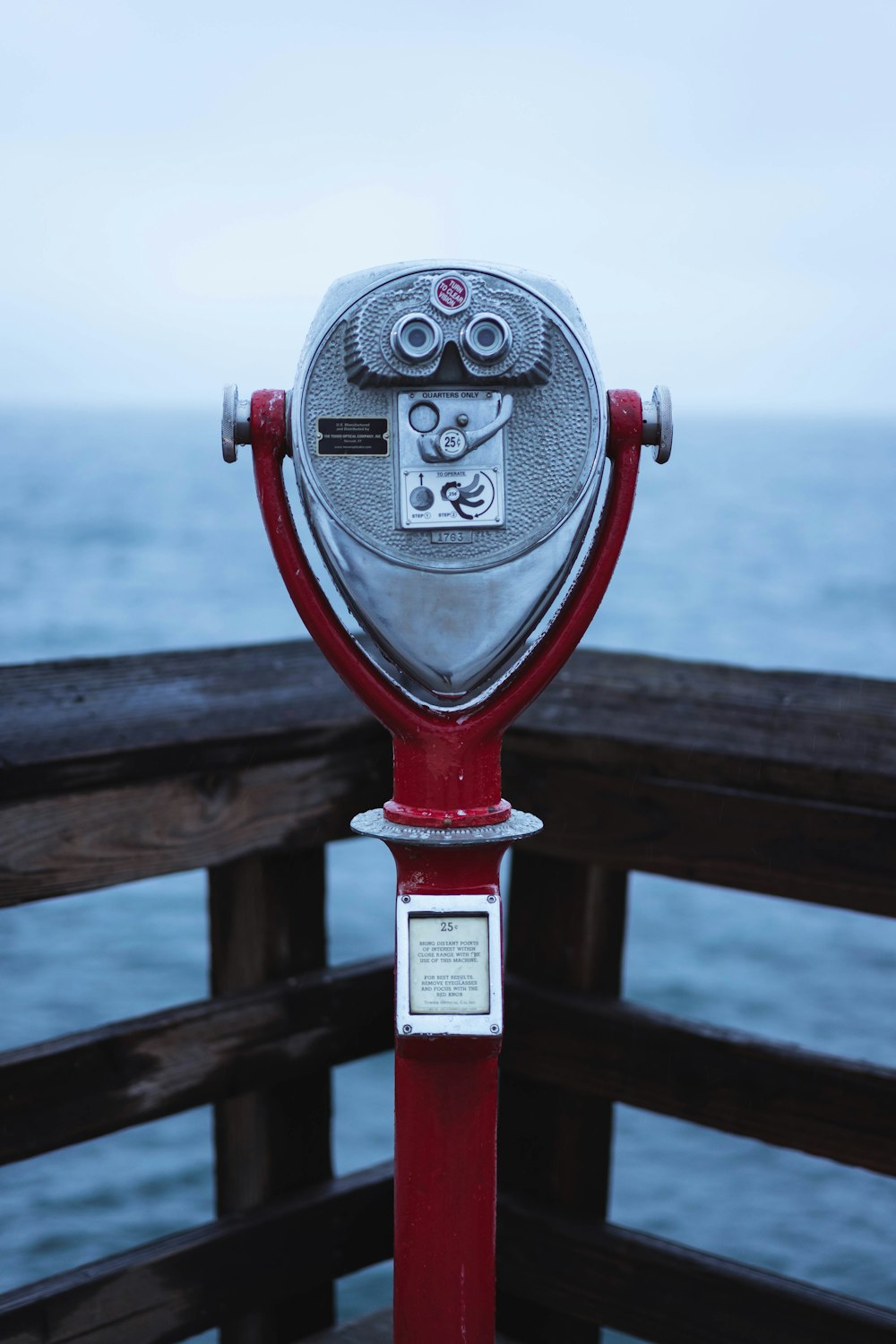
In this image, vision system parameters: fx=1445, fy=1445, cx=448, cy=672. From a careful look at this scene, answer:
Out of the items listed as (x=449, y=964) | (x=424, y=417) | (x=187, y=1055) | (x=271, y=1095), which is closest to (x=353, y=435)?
(x=424, y=417)

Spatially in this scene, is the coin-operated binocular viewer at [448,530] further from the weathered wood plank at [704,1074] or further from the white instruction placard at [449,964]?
the weathered wood plank at [704,1074]

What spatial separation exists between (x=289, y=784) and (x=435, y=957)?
502 millimetres

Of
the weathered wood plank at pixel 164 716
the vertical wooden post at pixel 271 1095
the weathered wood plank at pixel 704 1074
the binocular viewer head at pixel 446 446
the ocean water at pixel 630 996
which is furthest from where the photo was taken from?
the ocean water at pixel 630 996

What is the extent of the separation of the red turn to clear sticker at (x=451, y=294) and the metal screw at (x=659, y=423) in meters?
0.18

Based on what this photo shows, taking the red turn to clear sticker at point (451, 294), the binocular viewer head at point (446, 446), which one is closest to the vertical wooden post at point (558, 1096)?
the binocular viewer head at point (446, 446)

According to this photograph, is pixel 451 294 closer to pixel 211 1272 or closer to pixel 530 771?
pixel 530 771

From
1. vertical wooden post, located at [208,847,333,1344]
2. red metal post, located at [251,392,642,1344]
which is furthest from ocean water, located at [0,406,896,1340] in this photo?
red metal post, located at [251,392,642,1344]

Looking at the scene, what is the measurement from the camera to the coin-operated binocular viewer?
1.15m

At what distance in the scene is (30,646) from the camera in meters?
17.4

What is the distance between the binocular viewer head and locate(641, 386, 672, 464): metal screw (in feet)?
0.14

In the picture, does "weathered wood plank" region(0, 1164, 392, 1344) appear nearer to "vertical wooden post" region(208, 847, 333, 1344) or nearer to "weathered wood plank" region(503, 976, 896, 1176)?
"vertical wooden post" region(208, 847, 333, 1344)

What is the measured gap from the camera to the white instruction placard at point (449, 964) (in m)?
1.22

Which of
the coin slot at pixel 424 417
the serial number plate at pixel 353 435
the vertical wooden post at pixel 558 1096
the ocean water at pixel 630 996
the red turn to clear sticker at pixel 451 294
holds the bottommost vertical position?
the ocean water at pixel 630 996

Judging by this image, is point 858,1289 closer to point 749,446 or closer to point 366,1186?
point 366,1186
